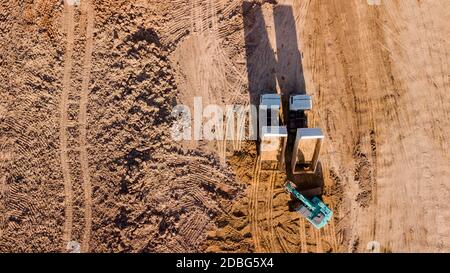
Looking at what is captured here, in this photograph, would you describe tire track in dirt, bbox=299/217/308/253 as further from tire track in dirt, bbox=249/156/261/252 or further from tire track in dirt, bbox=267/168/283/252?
tire track in dirt, bbox=249/156/261/252

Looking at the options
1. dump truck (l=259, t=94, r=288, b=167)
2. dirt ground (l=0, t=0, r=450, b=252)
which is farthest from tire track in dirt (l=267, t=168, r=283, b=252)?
dump truck (l=259, t=94, r=288, b=167)

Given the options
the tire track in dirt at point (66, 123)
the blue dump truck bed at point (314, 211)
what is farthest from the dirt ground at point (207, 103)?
the blue dump truck bed at point (314, 211)

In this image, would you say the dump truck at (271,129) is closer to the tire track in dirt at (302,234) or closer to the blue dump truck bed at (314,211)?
the blue dump truck bed at (314,211)

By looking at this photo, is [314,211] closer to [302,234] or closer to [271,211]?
[302,234]

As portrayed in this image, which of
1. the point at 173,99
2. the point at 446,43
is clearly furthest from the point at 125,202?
the point at 446,43

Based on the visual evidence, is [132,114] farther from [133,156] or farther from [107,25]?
[107,25]

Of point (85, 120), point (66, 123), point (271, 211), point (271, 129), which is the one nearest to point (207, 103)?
point (271, 129)

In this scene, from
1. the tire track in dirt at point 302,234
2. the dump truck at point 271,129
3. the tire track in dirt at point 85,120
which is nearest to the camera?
the dump truck at point 271,129
